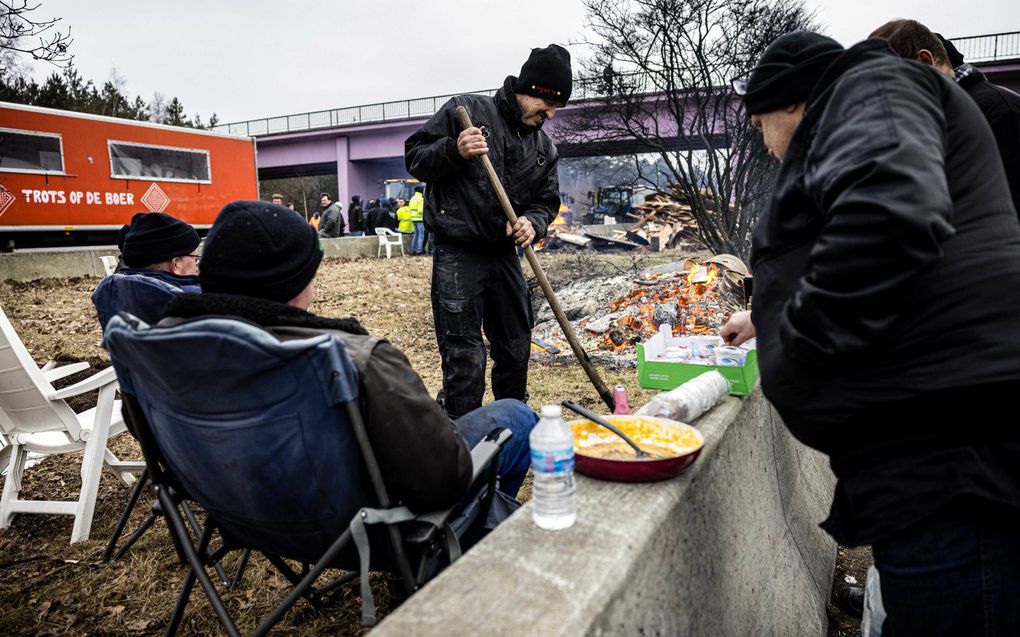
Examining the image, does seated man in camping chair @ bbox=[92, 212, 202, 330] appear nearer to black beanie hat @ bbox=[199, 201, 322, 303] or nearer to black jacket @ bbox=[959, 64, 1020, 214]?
black beanie hat @ bbox=[199, 201, 322, 303]

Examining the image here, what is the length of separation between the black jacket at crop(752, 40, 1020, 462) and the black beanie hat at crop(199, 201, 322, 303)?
53.1 inches

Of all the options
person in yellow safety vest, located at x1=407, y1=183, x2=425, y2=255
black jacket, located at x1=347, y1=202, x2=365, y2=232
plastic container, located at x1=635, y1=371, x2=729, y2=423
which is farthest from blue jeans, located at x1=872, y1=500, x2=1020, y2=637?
black jacket, located at x1=347, y1=202, x2=365, y2=232

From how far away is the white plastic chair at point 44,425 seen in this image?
3.25m

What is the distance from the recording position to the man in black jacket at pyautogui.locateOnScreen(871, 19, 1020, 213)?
2.38m

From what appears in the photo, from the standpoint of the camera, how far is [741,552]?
225cm

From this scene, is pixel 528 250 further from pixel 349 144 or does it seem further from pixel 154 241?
pixel 349 144

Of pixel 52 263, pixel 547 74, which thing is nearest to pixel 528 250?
pixel 547 74

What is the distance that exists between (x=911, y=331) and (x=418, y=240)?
717 inches

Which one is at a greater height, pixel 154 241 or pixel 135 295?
pixel 154 241

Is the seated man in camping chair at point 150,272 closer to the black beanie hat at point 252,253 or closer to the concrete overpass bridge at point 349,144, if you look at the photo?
the black beanie hat at point 252,253

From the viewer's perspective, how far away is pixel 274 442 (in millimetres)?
1625

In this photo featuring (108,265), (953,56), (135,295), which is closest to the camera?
(953,56)

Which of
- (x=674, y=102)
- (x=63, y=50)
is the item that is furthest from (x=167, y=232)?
(x=674, y=102)

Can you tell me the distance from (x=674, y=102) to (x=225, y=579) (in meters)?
9.62
